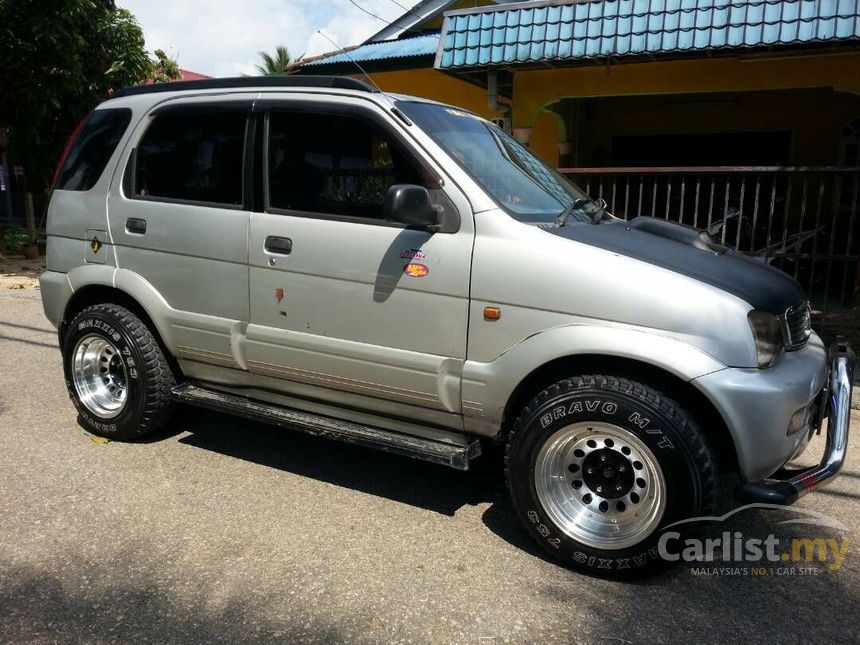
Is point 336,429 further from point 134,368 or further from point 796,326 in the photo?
point 796,326

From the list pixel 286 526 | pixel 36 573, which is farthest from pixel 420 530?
pixel 36 573

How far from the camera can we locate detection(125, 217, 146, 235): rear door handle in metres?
4.40

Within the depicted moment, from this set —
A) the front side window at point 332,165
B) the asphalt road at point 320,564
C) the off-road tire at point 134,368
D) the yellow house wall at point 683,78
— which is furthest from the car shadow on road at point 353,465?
the yellow house wall at point 683,78

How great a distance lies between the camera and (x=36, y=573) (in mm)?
3180

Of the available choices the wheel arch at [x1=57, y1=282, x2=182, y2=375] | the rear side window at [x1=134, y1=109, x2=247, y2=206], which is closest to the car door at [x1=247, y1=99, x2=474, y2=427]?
the rear side window at [x1=134, y1=109, x2=247, y2=206]

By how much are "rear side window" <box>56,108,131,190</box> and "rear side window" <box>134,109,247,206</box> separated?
0.28 m

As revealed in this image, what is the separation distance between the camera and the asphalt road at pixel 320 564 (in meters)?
2.87

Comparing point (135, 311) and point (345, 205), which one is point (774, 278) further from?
point (135, 311)

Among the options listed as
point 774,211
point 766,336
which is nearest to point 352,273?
point 766,336

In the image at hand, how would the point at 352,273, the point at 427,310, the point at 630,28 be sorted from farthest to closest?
the point at 630,28, the point at 352,273, the point at 427,310

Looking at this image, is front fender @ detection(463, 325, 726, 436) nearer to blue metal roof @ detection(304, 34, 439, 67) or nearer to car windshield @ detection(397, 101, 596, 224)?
car windshield @ detection(397, 101, 596, 224)

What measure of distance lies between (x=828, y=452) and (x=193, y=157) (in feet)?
12.1

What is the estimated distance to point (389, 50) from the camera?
43.0 ft

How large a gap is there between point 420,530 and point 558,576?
74 centimetres
